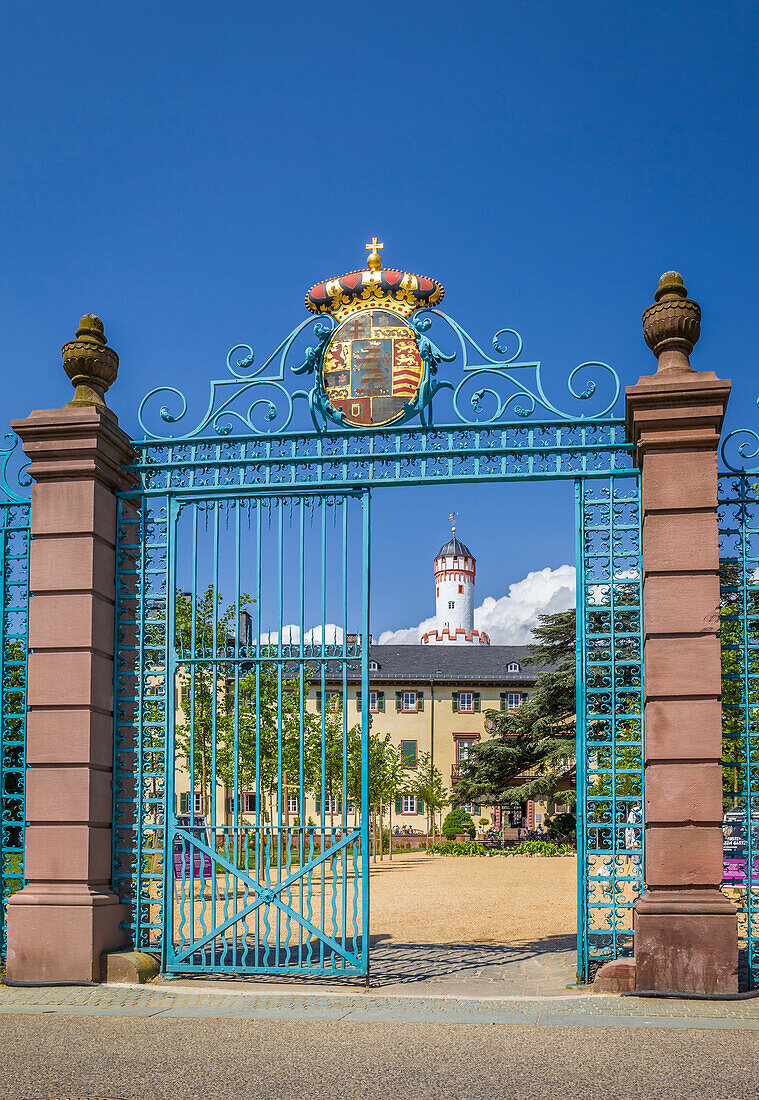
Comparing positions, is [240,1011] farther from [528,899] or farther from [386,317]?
[528,899]

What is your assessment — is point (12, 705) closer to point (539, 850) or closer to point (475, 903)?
point (475, 903)

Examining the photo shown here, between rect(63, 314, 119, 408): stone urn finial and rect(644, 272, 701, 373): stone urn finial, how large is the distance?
173 inches

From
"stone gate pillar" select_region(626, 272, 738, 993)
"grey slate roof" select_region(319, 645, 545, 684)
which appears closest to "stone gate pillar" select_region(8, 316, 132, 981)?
Result: "stone gate pillar" select_region(626, 272, 738, 993)

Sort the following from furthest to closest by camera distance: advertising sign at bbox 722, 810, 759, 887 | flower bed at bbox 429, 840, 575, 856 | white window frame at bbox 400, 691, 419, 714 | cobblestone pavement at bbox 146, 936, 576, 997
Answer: white window frame at bbox 400, 691, 419, 714 < flower bed at bbox 429, 840, 575, 856 < cobblestone pavement at bbox 146, 936, 576, 997 < advertising sign at bbox 722, 810, 759, 887

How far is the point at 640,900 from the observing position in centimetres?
805

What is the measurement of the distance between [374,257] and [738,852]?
21.9 ft

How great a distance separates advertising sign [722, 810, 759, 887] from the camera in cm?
823

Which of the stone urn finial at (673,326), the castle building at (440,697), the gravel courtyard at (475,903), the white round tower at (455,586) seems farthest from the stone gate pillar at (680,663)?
the white round tower at (455,586)

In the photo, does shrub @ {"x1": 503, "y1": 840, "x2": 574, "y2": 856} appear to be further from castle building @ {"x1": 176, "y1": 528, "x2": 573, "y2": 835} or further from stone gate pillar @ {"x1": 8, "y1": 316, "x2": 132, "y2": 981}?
stone gate pillar @ {"x1": 8, "y1": 316, "x2": 132, "y2": 981}

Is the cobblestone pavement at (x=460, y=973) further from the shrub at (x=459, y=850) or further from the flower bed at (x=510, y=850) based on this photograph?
the shrub at (x=459, y=850)

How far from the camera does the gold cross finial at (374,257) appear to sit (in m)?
9.34

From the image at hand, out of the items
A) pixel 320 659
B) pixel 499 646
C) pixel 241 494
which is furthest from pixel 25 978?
pixel 499 646

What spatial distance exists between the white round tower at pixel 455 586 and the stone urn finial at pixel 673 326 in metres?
64.9

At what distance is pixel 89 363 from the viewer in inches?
374
